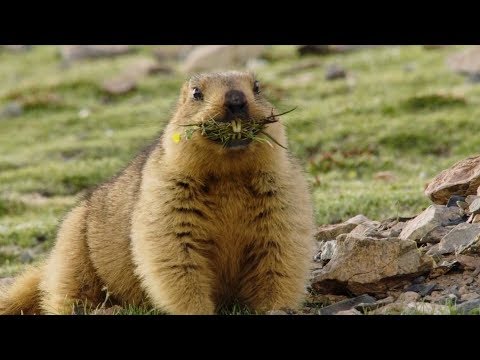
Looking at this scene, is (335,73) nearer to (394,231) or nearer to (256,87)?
(394,231)

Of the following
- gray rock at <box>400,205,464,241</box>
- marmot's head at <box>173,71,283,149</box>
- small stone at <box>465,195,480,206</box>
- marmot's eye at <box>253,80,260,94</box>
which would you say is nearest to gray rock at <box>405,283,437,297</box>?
gray rock at <box>400,205,464,241</box>

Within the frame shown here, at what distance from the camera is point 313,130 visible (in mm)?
15742

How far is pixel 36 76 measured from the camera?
83.8 ft

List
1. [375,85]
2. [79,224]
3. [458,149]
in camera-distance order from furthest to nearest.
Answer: [375,85]
[458,149]
[79,224]

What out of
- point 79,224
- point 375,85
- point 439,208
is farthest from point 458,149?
point 79,224

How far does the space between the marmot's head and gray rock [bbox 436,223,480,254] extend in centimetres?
185

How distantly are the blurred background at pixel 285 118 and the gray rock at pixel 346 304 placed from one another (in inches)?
68.2

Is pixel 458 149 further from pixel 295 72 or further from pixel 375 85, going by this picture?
pixel 295 72

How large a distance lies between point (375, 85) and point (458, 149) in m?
A: 5.52

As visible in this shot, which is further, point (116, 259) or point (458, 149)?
point (458, 149)

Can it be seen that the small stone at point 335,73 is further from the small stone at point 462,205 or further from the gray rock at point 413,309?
the gray rock at point 413,309

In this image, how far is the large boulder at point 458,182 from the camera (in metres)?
7.69

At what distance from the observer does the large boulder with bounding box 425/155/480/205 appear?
303 inches

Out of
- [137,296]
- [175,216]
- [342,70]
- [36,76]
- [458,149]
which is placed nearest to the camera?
[175,216]
